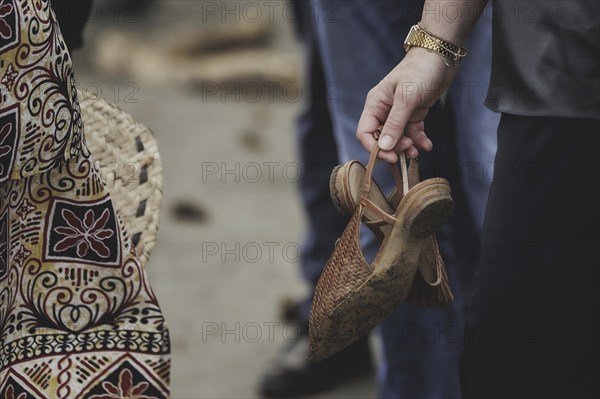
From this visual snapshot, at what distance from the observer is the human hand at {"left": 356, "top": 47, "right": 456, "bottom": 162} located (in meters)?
1.77

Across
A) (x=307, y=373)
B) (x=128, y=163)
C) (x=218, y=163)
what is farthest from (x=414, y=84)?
(x=218, y=163)

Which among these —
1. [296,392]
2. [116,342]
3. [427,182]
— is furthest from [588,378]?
[296,392]

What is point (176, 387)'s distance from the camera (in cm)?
310

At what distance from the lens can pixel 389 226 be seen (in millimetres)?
1743

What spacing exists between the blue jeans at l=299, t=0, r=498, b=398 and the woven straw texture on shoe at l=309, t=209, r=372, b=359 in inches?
31.9

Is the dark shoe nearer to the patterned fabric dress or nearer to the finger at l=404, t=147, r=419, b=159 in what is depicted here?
the finger at l=404, t=147, r=419, b=159

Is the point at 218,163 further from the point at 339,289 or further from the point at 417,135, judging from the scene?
the point at 339,289

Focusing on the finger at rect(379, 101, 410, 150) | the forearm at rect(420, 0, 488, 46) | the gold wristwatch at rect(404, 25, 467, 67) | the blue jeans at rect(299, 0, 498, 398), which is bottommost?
the blue jeans at rect(299, 0, 498, 398)

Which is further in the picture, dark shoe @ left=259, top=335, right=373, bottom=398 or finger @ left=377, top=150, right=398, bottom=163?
dark shoe @ left=259, top=335, right=373, bottom=398

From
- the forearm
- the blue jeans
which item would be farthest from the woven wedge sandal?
the blue jeans

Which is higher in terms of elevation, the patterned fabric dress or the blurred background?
the patterned fabric dress

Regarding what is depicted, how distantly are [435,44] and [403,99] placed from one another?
0.40 ft

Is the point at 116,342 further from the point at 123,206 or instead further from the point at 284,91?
the point at 284,91

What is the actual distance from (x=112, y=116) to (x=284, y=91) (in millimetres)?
4147
